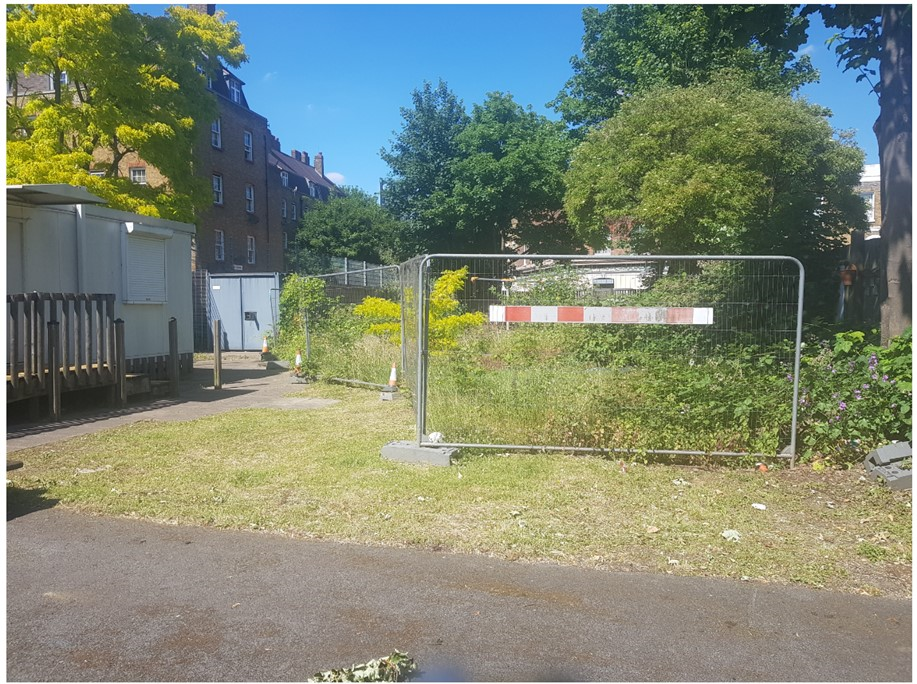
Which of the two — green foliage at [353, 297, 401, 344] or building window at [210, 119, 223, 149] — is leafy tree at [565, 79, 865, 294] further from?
building window at [210, 119, 223, 149]

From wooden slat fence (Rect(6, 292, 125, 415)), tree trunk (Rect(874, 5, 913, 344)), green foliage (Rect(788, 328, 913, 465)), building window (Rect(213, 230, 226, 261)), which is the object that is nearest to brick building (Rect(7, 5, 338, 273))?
building window (Rect(213, 230, 226, 261))

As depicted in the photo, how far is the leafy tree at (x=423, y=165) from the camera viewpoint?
3731 centimetres

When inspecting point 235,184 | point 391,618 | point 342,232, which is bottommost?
point 391,618

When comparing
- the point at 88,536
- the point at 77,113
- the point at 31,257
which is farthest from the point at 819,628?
the point at 77,113

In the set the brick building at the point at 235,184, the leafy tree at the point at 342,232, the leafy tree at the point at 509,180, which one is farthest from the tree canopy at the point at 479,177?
the brick building at the point at 235,184

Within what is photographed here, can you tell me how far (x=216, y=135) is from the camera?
34.3 meters

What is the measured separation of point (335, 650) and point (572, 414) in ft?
14.3

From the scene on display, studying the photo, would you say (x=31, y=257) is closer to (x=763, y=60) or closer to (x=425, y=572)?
(x=425, y=572)

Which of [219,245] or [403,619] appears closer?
[403,619]

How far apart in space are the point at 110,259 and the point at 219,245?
75.6 feet

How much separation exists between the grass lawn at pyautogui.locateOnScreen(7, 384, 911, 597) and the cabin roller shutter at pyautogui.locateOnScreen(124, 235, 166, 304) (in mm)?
5431

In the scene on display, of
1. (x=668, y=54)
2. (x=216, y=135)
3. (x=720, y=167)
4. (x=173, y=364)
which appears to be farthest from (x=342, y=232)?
(x=173, y=364)

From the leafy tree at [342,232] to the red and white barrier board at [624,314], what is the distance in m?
36.4

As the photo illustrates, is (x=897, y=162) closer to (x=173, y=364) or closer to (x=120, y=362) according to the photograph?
(x=120, y=362)
